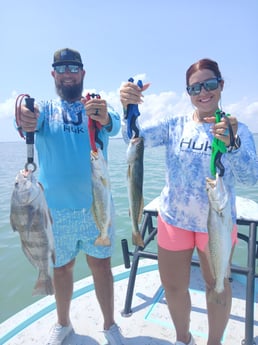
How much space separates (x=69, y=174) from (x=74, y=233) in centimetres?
64

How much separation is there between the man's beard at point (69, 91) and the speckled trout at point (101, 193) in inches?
48.2

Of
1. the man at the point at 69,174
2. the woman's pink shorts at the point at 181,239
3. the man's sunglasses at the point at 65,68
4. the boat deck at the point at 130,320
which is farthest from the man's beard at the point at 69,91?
the boat deck at the point at 130,320

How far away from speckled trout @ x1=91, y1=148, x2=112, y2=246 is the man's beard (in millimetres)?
1224

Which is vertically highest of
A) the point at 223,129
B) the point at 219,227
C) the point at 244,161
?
the point at 223,129

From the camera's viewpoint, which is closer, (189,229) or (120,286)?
(189,229)

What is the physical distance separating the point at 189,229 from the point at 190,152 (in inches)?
28.1

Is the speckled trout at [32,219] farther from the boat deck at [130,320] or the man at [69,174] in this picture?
the boat deck at [130,320]

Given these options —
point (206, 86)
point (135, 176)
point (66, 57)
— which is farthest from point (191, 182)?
point (66, 57)

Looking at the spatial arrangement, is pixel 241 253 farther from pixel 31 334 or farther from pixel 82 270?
pixel 31 334

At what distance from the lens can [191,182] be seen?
2.68 m

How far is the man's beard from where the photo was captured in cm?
317

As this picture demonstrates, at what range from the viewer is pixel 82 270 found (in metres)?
6.57

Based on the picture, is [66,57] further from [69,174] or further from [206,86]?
[206,86]

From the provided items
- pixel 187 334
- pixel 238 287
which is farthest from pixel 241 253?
pixel 187 334
